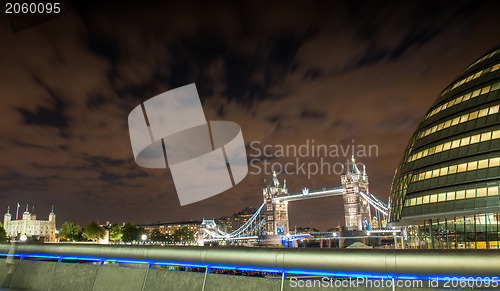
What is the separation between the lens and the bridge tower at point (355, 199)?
175750mm

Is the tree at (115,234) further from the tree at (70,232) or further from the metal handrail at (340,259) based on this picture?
the metal handrail at (340,259)

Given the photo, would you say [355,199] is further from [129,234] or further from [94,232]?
[94,232]

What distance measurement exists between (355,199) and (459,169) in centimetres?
15296

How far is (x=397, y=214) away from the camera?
4269 cm

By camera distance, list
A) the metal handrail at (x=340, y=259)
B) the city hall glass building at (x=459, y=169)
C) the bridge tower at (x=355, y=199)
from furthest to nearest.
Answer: the bridge tower at (x=355, y=199) < the city hall glass building at (x=459, y=169) < the metal handrail at (x=340, y=259)

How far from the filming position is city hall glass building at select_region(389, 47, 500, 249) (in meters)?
32.8

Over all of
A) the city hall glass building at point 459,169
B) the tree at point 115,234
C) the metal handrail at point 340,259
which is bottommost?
the tree at point 115,234

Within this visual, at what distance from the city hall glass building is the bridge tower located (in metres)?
134

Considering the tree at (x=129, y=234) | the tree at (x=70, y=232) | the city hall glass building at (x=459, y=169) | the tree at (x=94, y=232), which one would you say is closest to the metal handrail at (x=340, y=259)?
the city hall glass building at (x=459, y=169)

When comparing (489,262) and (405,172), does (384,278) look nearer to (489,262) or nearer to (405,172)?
(489,262)

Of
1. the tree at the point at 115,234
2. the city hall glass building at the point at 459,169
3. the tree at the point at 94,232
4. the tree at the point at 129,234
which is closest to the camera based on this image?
the city hall glass building at the point at 459,169

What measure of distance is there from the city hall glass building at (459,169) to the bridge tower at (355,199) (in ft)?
440

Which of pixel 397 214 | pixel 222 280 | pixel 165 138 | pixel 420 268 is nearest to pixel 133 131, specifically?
pixel 165 138

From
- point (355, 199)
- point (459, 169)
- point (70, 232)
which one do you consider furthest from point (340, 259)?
point (355, 199)
